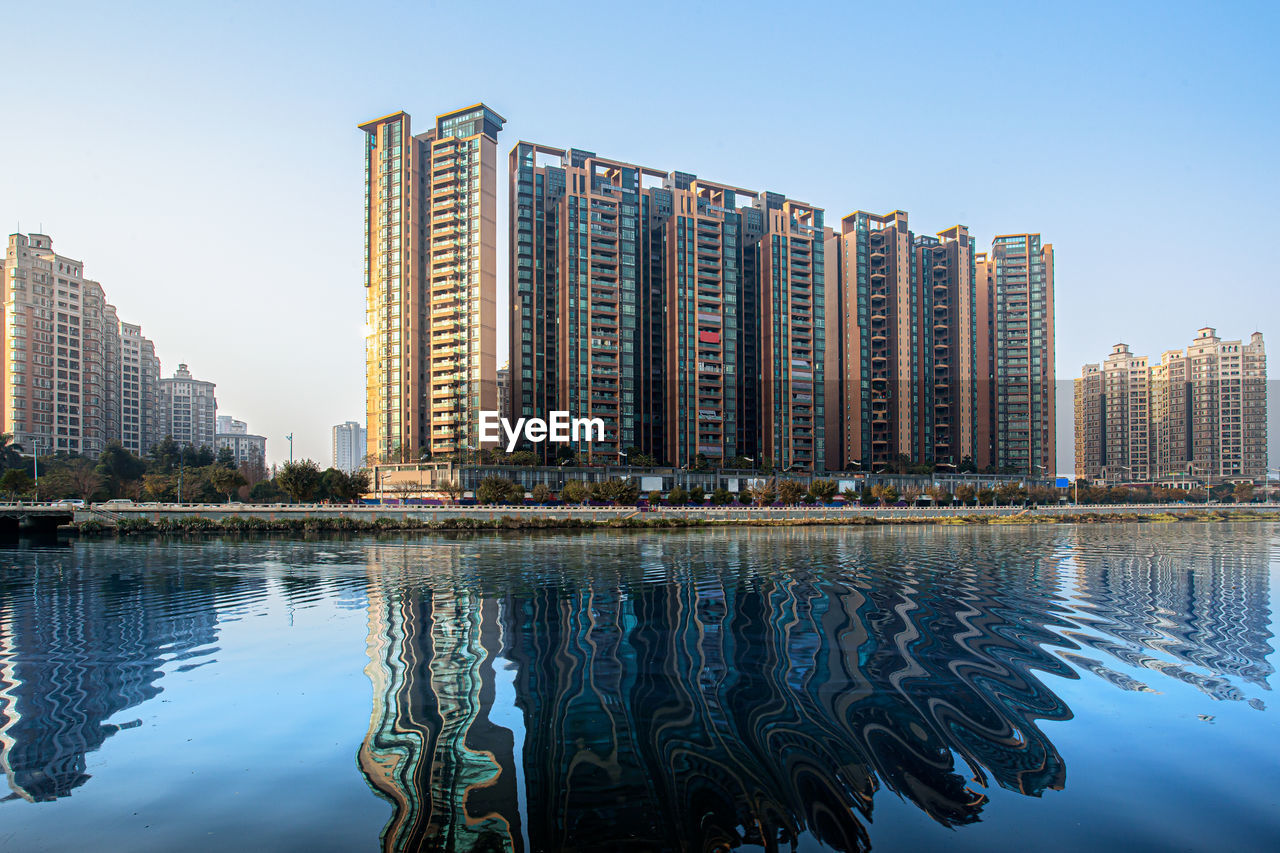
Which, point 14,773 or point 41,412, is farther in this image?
point 41,412

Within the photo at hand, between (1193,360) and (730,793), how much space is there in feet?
672

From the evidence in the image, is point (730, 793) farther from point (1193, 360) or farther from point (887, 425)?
point (1193, 360)

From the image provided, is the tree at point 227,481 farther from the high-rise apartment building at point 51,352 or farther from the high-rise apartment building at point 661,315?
the high-rise apartment building at point 51,352

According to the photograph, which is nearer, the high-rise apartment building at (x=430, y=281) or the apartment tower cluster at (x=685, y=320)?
the high-rise apartment building at (x=430, y=281)

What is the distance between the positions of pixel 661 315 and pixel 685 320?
8496 mm

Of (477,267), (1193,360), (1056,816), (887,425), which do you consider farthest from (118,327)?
(1193,360)

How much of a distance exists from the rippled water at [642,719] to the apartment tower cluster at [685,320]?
87.5m

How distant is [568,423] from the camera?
371 ft

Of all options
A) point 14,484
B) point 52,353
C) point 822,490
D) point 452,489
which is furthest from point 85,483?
point 822,490

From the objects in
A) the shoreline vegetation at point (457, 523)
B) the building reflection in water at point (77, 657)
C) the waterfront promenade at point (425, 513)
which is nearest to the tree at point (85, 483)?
the waterfront promenade at point (425, 513)

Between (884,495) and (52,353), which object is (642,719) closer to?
(884,495)

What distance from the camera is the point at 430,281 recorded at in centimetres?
11181

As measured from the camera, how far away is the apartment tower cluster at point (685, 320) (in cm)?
11038

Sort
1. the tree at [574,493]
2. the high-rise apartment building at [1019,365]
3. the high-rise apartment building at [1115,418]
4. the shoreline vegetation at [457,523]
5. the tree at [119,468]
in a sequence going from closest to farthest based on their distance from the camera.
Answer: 1. the shoreline vegetation at [457,523]
2. the tree at [574,493]
3. the tree at [119,468]
4. the high-rise apartment building at [1019,365]
5. the high-rise apartment building at [1115,418]
